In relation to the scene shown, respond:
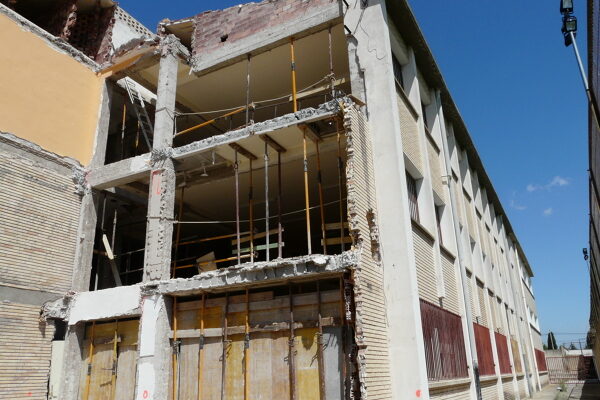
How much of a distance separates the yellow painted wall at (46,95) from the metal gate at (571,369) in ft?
157

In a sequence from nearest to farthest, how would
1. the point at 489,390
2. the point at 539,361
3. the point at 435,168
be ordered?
the point at 435,168 < the point at 489,390 < the point at 539,361

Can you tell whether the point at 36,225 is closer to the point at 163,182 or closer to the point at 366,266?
the point at 163,182

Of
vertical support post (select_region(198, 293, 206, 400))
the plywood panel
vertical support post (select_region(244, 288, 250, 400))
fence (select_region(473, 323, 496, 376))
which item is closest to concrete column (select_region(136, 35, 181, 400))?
vertical support post (select_region(198, 293, 206, 400))

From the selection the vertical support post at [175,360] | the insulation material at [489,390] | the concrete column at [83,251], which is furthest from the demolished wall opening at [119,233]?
the insulation material at [489,390]

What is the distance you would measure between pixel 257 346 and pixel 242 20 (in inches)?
339

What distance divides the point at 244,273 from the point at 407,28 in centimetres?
829

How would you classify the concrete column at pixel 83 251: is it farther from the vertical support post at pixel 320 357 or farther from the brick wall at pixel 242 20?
the vertical support post at pixel 320 357

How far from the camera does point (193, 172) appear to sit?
13703 millimetres

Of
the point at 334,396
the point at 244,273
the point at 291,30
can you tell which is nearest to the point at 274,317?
the point at 244,273

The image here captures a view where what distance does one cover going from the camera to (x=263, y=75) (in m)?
14.0

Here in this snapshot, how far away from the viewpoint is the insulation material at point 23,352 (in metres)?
10.1

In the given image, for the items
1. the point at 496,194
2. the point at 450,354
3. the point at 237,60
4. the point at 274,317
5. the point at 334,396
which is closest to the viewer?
the point at 334,396

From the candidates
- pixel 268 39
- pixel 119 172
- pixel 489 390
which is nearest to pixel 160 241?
pixel 119 172

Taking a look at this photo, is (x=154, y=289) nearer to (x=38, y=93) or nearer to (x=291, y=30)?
(x=38, y=93)
